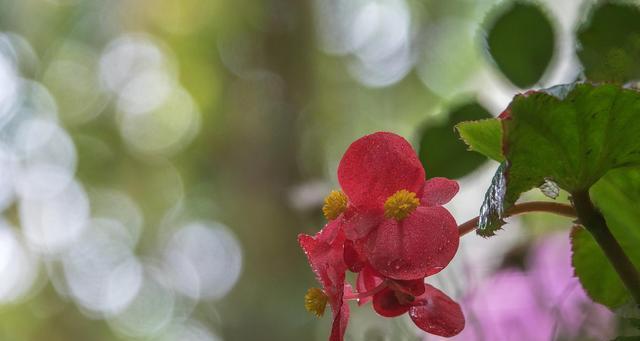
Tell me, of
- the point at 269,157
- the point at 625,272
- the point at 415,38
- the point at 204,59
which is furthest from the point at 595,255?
the point at 204,59

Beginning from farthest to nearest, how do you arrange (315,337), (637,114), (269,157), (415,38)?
1. (415,38)
2. (269,157)
3. (315,337)
4. (637,114)

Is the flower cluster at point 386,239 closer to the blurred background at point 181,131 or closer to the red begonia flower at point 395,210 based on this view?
the red begonia flower at point 395,210

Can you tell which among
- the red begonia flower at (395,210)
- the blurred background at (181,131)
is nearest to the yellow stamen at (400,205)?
the red begonia flower at (395,210)

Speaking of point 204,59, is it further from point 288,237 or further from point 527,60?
point 527,60

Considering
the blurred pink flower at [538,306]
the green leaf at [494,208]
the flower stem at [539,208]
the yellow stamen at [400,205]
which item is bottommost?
the blurred pink flower at [538,306]

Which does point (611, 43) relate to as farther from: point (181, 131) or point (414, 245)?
point (181, 131)

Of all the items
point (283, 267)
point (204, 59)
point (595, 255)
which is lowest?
point (204, 59)

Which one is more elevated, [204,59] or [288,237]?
[288,237]
